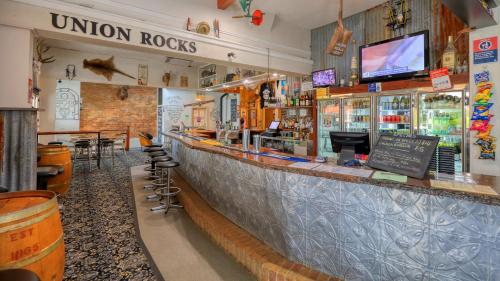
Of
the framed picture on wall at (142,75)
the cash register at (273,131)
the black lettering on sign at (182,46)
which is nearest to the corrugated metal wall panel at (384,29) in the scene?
the cash register at (273,131)

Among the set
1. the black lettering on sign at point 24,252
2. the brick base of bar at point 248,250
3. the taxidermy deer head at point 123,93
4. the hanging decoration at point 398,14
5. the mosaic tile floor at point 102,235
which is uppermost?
the hanging decoration at point 398,14

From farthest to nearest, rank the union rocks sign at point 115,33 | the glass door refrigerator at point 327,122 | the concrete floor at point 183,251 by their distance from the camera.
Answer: the glass door refrigerator at point 327,122 < the union rocks sign at point 115,33 < the concrete floor at point 183,251

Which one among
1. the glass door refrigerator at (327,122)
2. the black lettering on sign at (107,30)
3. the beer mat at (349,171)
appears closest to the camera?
the beer mat at (349,171)

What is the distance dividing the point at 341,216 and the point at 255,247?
0.89 m

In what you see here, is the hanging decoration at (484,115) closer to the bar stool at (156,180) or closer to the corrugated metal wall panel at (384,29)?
the corrugated metal wall panel at (384,29)

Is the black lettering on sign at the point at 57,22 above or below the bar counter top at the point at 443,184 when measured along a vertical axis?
above

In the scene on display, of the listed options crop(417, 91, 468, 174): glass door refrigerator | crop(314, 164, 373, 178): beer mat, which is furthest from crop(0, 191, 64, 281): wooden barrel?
crop(417, 91, 468, 174): glass door refrigerator

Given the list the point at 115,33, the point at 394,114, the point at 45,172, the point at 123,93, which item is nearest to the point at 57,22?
the point at 115,33

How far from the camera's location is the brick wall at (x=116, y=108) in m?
11.1

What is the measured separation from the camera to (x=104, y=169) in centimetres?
696

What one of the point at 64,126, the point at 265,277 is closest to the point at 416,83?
the point at 265,277

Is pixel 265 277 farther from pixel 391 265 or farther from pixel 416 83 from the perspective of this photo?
pixel 416 83

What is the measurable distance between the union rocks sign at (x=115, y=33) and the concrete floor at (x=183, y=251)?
2552 millimetres

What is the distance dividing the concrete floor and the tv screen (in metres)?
3.92
